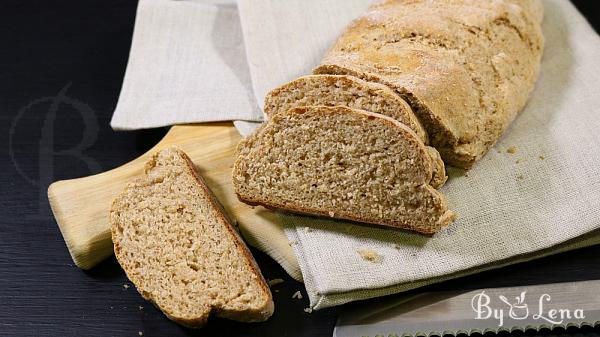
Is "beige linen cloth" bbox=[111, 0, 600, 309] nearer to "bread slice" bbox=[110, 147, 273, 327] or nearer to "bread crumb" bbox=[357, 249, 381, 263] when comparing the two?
"bread crumb" bbox=[357, 249, 381, 263]

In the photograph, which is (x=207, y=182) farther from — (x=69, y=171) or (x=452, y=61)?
(x=452, y=61)

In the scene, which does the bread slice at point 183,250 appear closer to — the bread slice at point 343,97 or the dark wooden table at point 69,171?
the dark wooden table at point 69,171

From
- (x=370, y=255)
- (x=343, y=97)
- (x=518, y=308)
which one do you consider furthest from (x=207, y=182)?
(x=518, y=308)

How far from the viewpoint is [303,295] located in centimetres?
338

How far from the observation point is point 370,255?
3.30 metres

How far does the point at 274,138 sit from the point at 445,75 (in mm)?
844

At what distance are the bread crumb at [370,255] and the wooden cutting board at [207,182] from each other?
30cm

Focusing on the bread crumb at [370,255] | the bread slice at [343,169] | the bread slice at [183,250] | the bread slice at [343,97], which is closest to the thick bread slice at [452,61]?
the bread slice at [343,97]

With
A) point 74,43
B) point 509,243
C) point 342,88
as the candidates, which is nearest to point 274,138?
point 342,88

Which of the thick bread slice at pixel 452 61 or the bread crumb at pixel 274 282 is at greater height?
the thick bread slice at pixel 452 61

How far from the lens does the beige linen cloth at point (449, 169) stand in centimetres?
332

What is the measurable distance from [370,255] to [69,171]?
1740mm

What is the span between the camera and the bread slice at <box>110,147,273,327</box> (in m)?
3.20

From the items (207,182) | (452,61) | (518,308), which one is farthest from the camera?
(207,182)
